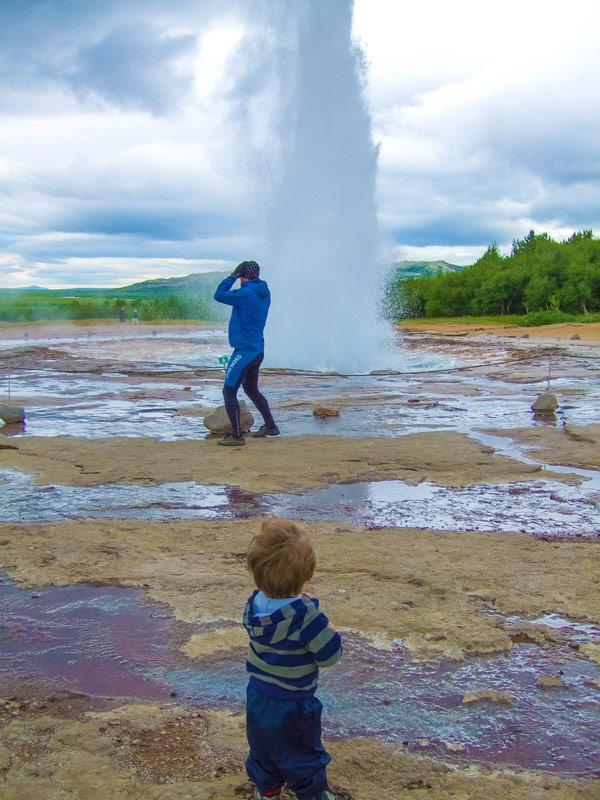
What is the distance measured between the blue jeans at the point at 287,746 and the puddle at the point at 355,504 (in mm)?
2956

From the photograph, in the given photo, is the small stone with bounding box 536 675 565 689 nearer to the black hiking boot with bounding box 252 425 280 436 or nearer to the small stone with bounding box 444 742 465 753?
the small stone with bounding box 444 742 465 753

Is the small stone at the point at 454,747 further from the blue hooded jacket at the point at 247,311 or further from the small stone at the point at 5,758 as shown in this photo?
the blue hooded jacket at the point at 247,311

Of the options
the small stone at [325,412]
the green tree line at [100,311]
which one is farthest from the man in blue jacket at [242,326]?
the green tree line at [100,311]

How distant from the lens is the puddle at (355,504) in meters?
5.30

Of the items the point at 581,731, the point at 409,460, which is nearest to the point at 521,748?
the point at 581,731

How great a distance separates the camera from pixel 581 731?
105 inches

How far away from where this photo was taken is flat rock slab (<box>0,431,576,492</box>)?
663 cm

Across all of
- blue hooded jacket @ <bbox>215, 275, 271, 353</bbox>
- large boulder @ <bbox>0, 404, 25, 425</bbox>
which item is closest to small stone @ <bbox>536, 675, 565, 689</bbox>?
blue hooded jacket @ <bbox>215, 275, 271, 353</bbox>

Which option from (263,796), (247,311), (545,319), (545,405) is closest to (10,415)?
(247,311)

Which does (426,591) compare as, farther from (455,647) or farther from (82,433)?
(82,433)

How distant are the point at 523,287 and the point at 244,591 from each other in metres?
48.3

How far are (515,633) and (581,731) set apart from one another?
2.54 feet

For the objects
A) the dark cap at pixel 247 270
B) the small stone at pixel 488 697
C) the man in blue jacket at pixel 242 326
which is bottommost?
the small stone at pixel 488 697

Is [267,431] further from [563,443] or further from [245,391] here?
[563,443]
